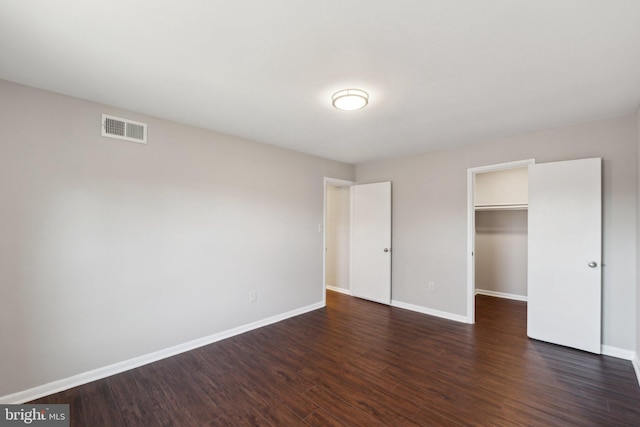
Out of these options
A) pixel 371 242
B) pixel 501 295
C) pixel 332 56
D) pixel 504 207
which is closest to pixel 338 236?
pixel 371 242

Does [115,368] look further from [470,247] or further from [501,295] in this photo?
[501,295]

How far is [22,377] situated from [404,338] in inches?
139

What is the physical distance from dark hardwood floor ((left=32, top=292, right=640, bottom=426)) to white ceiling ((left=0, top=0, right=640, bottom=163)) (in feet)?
8.10

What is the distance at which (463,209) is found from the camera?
384 cm

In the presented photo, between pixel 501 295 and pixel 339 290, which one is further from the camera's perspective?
pixel 339 290

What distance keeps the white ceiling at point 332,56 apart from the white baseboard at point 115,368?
2416 millimetres

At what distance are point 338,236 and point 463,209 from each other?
2376 millimetres

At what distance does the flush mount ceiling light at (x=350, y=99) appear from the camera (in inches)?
89.1

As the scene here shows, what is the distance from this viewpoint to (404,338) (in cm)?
328

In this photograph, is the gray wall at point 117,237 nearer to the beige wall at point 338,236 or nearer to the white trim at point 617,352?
the beige wall at point 338,236

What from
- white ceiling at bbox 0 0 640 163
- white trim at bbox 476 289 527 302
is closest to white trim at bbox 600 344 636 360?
white trim at bbox 476 289 527 302

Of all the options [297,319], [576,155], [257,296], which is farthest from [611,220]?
[257,296]

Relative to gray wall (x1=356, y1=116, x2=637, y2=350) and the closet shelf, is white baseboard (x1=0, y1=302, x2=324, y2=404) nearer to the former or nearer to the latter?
gray wall (x1=356, y1=116, x2=637, y2=350)

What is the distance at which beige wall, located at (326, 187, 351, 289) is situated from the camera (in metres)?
5.33
